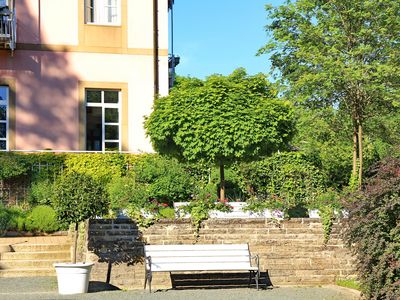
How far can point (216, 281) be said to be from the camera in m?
13.2

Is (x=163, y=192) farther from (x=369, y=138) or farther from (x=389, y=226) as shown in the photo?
(x=369, y=138)

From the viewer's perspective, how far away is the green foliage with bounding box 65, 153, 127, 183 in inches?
768

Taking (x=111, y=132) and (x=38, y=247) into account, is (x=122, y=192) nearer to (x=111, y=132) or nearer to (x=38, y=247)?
(x=38, y=247)

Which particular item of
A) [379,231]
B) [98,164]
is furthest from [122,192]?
[379,231]

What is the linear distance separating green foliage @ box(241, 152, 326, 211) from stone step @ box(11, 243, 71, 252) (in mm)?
6763

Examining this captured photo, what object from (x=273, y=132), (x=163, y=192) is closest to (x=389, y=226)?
(x=273, y=132)

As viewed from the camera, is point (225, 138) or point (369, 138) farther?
point (369, 138)

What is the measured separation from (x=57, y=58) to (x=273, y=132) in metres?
8.62

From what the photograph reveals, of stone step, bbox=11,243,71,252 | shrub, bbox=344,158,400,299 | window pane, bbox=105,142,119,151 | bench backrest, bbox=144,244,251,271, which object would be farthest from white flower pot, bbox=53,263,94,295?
window pane, bbox=105,142,119,151

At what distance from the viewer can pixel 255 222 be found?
14.2 m

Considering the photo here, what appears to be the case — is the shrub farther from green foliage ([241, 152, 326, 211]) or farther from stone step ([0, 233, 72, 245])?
green foliage ([241, 152, 326, 211])

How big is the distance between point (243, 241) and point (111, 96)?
8941 millimetres

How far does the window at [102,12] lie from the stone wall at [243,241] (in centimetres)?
957

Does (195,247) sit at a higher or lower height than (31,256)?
higher
